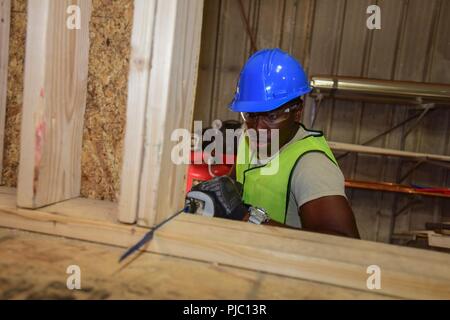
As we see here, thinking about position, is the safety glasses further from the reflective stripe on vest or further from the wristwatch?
the wristwatch

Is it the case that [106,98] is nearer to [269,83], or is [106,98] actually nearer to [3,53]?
[3,53]

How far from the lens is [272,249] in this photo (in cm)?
90

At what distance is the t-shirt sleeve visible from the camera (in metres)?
2.07

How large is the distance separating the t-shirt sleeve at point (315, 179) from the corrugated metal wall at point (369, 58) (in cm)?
367

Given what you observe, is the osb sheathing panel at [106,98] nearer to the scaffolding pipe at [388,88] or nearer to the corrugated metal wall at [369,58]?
the scaffolding pipe at [388,88]

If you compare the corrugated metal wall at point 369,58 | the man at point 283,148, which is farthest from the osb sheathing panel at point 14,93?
the corrugated metal wall at point 369,58

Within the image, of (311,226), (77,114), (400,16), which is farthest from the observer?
(400,16)

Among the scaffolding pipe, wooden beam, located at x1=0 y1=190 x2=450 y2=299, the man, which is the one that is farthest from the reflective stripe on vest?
the scaffolding pipe

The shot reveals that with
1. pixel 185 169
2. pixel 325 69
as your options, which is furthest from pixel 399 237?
pixel 185 169

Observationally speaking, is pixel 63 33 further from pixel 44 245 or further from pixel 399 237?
pixel 399 237

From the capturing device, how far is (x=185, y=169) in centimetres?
113

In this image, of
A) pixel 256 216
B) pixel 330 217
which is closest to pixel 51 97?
pixel 256 216
